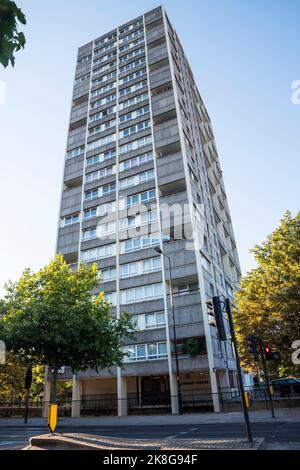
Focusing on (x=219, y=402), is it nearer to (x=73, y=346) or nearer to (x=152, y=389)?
(x=152, y=389)

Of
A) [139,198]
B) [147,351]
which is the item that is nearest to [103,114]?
[139,198]

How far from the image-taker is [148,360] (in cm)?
2781

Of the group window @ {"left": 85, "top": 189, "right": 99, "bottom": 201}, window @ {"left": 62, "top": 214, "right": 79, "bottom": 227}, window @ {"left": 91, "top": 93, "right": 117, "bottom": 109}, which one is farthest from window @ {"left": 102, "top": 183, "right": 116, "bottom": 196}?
window @ {"left": 91, "top": 93, "right": 117, "bottom": 109}

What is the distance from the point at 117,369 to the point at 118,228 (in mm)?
14077

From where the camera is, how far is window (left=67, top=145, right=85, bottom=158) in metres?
43.3

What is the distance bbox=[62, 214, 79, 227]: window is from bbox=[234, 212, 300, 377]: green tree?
21.3 meters

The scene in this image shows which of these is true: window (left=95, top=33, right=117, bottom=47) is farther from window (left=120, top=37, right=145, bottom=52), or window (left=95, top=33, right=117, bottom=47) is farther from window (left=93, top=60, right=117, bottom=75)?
window (left=93, top=60, right=117, bottom=75)

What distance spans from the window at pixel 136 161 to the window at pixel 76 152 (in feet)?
26.1

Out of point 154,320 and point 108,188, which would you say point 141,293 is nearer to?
point 154,320

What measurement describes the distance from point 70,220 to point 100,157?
9045mm

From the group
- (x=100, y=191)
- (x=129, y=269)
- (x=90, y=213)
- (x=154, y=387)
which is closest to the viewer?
(x=154, y=387)

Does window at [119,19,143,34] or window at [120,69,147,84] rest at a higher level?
window at [119,19,143,34]

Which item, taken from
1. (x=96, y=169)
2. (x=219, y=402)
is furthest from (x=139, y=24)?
(x=219, y=402)

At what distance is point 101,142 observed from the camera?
42125 mm
